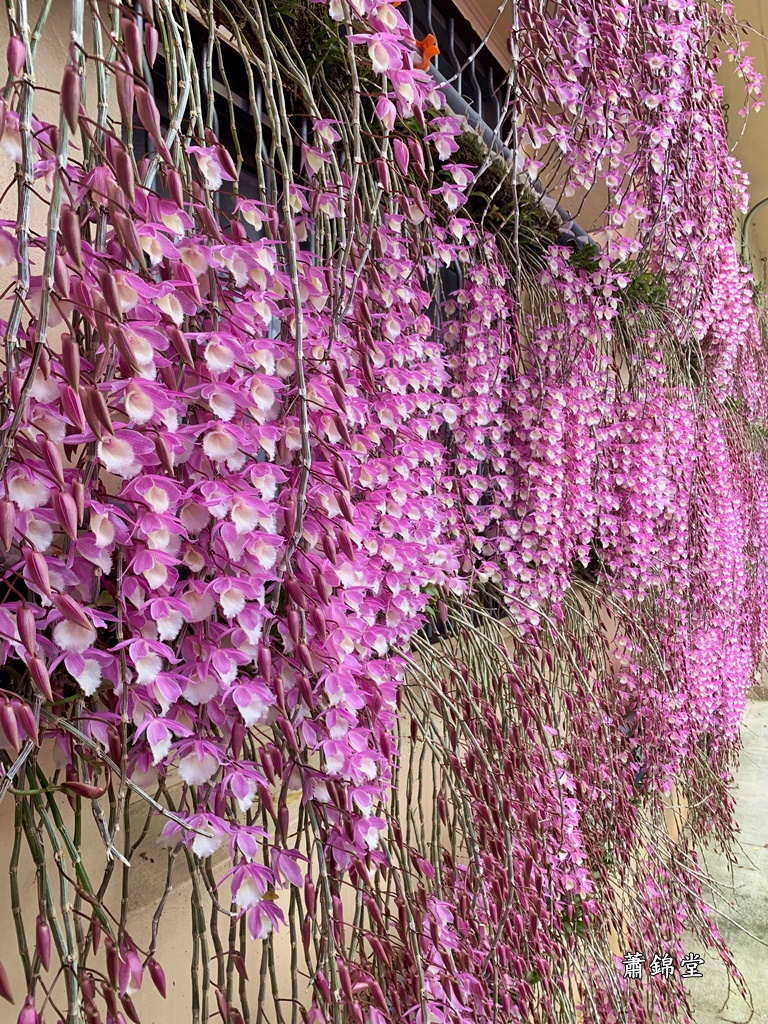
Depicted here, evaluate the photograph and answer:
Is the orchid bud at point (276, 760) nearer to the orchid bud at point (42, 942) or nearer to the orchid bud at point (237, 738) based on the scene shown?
the orchid bud at point (237, 738)

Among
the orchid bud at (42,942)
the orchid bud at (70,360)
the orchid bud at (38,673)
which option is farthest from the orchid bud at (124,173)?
the orchid bud at (42,942)

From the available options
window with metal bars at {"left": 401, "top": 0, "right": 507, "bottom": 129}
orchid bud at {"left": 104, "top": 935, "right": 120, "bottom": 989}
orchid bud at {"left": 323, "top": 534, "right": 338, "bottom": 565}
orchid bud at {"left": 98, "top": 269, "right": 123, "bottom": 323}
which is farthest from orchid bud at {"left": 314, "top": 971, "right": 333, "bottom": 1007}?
window with metal bars at {"left": 401, "top": 0, "right": 507, "bottom": 129}

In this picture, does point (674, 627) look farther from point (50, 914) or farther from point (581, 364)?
point (50, 914)

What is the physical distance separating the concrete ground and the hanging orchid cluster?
0.67 metres

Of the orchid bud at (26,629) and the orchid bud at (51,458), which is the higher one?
the orchid bud at (51,458)

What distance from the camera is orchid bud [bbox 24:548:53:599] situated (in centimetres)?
48

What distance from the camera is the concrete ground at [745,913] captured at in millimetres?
2459

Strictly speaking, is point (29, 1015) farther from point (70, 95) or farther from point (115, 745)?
point (70, 95)

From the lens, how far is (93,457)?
56 centimetres

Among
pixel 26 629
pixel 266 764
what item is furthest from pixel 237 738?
pixel 26 629

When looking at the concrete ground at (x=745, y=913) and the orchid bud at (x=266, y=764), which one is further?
the concrete ground at (x=745, y=913)

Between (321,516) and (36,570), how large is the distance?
0.32 meters

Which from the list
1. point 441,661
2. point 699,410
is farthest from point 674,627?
point 441,661

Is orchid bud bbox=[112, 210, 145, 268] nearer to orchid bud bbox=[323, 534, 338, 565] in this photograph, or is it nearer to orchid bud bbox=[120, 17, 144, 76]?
orchid bud bbox=[120, 17, 144, 76]
